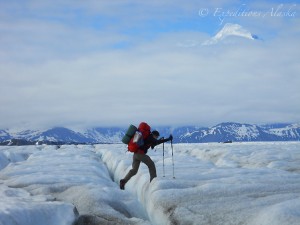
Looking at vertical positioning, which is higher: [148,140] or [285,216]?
[148,140]

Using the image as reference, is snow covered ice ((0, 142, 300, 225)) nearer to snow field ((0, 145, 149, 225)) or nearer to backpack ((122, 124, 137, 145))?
snow field ((0, 145, 149, 225))

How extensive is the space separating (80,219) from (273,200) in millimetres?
4208

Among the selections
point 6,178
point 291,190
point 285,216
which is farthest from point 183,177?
point 6,178

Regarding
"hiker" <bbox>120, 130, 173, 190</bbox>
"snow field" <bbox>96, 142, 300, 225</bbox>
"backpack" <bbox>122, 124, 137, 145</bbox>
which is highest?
"backpack" <bbox>122, 124, 137, 145</bbox>

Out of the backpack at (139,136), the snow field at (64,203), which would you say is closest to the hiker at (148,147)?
the backpack at (139,136)

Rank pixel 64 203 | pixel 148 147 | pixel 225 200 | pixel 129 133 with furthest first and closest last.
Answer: pixel 148 147, pixel 129 133, pixel 225 200, pixel 64 203

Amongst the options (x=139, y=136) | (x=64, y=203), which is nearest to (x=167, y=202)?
(x=64, y=203)

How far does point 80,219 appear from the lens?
904cm

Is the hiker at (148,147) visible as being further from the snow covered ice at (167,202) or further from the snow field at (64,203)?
the snow field at (64,203)

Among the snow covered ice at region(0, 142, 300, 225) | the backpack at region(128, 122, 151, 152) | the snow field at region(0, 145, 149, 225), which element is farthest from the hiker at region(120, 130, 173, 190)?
the snow field at region(0, 145, 149, 225)

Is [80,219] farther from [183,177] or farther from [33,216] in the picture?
[183,177]

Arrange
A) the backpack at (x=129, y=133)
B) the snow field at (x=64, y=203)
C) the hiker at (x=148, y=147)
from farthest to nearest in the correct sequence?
1. the hiker at (x=148, y=147)
2. the backpack at (x=129, y=133)
3. the snow field at (x=64, y=203)

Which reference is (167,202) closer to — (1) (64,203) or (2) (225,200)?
(2) (225,200)

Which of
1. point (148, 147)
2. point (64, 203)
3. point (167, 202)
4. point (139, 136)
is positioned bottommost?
point (167, 202)
